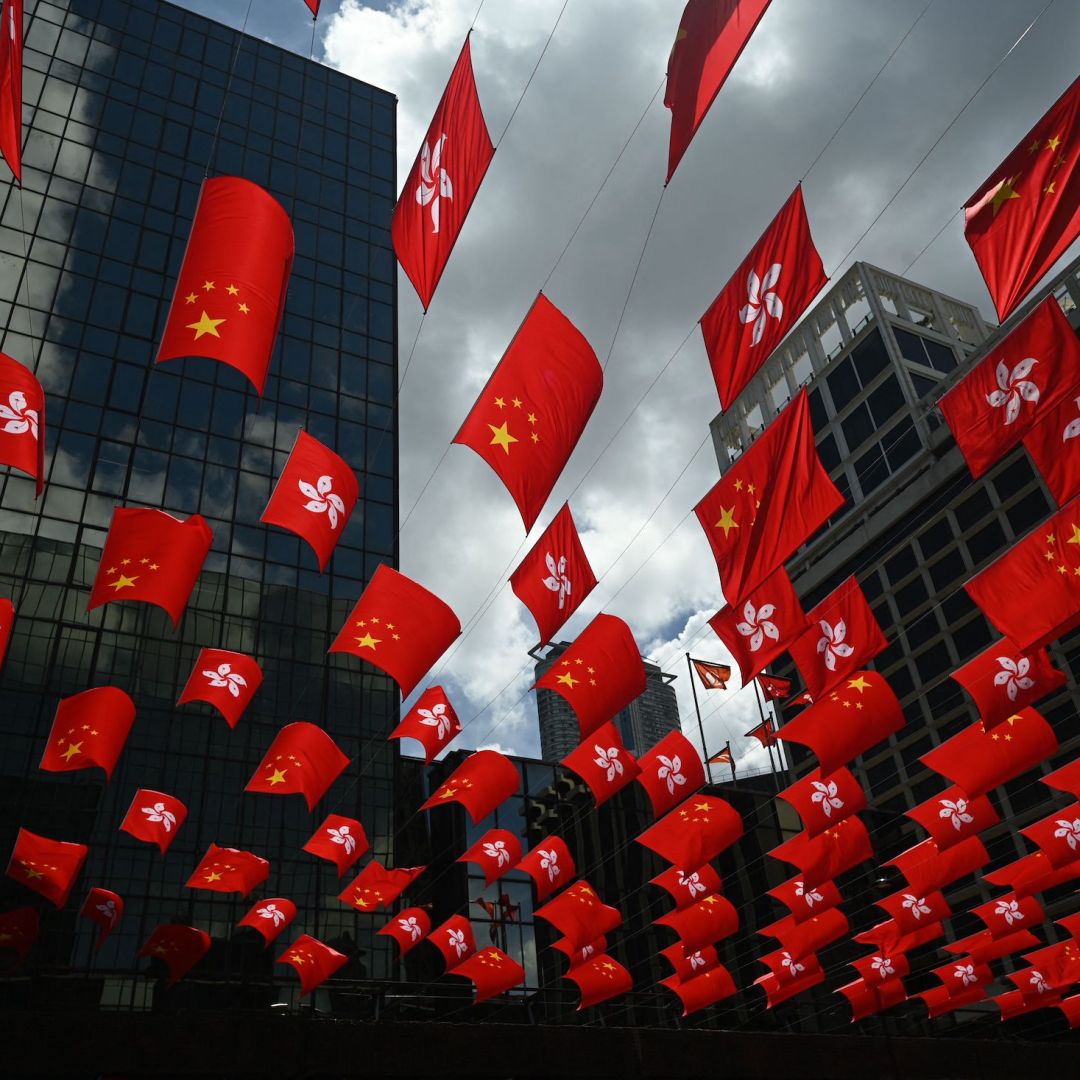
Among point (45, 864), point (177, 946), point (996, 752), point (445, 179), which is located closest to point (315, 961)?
point (177, 946)

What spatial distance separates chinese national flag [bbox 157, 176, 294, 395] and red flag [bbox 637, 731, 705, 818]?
11.7 meters

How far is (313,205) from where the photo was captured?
40.7 m

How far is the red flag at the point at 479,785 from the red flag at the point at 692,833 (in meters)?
2.98

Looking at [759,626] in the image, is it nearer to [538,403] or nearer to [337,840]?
[538,403]

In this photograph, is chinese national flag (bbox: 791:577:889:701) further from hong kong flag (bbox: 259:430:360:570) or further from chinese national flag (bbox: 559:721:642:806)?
hong kong flag (bbox: 259:430:360:570)

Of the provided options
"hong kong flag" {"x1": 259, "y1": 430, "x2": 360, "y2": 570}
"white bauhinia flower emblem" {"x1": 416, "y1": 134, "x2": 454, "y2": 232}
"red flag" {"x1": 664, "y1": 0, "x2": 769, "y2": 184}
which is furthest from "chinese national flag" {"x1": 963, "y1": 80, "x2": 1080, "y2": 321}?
"hong kong flag" {"x1": 259, "y1": 430, "x2": 360, "y2": 570}

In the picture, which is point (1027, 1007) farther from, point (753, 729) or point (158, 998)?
point (158, 998)

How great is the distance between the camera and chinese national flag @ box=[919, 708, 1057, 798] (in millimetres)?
15570

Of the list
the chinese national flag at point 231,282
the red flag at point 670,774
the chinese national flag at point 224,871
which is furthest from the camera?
the chinese national flag at point 224,871

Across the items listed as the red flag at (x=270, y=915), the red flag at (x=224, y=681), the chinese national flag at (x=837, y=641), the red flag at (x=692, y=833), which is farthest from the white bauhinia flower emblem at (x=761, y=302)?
the red flag at (x=270, y=915)

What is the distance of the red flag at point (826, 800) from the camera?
57.8 ft

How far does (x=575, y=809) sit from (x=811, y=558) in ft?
177

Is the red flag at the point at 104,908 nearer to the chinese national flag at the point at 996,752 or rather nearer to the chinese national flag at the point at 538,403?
the chinese national flag at the point at 538,403

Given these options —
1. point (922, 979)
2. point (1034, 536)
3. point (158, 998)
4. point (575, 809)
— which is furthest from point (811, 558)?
point (1034, 536)
